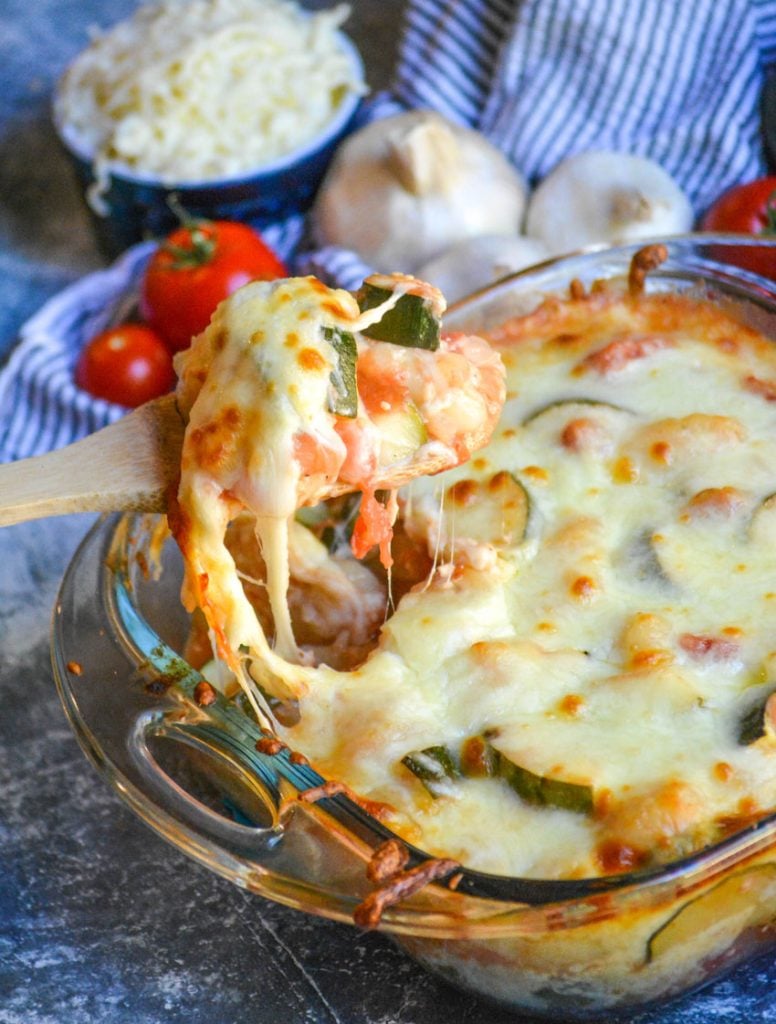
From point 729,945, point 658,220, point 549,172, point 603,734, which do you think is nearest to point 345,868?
point 603,734

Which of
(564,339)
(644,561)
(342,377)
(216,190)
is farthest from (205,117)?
(644,561)

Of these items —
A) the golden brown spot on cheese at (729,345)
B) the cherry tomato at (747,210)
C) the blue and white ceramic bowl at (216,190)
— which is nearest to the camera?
the golden brown spot on cheese at (729,345)

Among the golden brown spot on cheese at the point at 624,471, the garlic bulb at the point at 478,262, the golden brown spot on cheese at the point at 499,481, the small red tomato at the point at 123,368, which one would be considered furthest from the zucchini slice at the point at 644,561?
the small red tomato at the point at 123,368

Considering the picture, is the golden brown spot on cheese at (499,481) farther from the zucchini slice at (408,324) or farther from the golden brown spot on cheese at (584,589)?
the zucchini slice at (408,324)

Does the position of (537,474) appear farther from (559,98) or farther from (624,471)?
(559,98)

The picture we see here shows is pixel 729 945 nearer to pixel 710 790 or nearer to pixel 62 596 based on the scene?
pixel 710 790

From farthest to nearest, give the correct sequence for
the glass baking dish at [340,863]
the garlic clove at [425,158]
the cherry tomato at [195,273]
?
the cherry tomato at [195,273], the garlic clove at [425,158], the glass baking dish at [340,863]

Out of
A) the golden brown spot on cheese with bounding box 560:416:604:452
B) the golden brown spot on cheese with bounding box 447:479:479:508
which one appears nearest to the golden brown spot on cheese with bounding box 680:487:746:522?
the golden brown spot on cheese with bounding box 560:416:604:452
